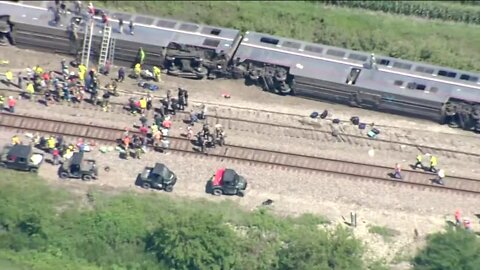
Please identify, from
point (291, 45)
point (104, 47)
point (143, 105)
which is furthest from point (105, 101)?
point (291, 45)

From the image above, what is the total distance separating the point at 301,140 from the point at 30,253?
17.5 meters

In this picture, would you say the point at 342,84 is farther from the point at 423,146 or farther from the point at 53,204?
the point at 53,204

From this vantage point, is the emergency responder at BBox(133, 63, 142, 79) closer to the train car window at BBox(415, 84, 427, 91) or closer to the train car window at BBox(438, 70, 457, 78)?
the train car window at BBox(415, 84, 427, 91)

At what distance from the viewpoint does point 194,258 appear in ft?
139

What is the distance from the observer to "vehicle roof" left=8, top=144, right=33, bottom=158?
47.3 metres

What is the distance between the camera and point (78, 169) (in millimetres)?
47375

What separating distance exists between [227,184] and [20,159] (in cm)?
1101

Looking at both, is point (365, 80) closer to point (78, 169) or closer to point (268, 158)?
point (268, 158)

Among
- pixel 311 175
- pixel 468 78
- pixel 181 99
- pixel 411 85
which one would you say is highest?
pixel 468 78

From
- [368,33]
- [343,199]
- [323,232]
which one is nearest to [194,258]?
[323,232]

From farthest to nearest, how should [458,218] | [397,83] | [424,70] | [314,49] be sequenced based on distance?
[314,49] < [424,70] < [397,83] < [458,218]

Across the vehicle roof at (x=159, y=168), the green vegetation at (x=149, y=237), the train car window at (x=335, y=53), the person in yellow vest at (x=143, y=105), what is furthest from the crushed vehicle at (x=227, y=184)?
the train car window at (x=335, y=53)

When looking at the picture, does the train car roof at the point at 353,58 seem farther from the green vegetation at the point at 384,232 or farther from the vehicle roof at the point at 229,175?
the green vegetation at the point at 384,232

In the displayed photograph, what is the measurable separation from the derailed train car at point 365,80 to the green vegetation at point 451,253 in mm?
12337
